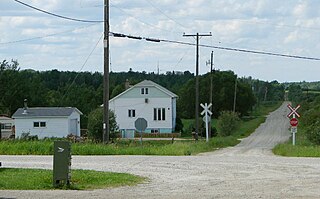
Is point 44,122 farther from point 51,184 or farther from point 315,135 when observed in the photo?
point 51,184

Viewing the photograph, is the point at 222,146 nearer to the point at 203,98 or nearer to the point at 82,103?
the point at 82,103

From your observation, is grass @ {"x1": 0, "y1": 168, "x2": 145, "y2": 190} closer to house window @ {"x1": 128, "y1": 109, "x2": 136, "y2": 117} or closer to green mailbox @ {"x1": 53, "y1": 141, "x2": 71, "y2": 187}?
green mailbox @ {"x1": 53, "y1": 141, "x2": 71, "y2": 187}

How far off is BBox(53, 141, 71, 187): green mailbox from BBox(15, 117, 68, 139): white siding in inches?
2357

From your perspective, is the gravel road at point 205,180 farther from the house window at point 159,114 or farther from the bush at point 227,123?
the house window at point 159,114

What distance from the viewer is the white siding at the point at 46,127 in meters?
78.5

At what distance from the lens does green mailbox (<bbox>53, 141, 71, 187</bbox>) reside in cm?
1870

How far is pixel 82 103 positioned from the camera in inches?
4402

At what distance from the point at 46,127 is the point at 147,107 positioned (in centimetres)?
1722

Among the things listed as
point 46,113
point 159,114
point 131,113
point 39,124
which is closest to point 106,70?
point 46,113

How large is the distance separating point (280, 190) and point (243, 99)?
369 feet

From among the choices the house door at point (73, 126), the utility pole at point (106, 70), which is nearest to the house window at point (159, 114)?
the house door at point (73, 126)

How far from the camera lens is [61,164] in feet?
61.5

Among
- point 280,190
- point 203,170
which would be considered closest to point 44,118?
point 203,170

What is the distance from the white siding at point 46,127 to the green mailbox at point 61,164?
59.9 m
